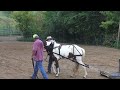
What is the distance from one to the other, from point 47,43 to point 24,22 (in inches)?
984

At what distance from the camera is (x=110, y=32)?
28.4 metres

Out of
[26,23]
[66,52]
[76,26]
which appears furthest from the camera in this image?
[26,23]

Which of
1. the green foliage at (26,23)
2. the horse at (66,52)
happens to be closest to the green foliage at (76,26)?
the green foliage at (26,23)

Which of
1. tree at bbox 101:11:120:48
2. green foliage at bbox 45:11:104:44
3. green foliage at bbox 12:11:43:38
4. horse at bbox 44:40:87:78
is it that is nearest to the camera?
horse at bbox 44:40:87:78

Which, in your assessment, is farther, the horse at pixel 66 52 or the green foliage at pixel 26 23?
the green foliage at pixel 26 23

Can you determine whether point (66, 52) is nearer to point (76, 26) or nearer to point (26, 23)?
point (76, 26)

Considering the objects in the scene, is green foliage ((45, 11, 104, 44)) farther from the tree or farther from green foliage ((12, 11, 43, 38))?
the tree

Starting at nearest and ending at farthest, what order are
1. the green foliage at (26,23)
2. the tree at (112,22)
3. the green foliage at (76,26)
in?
1. the tree at (112,22)
2. the green foliage at (76,26)
3. the green foliage at (26,23)

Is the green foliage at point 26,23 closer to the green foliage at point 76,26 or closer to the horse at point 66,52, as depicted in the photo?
the green foliage at point 76,26

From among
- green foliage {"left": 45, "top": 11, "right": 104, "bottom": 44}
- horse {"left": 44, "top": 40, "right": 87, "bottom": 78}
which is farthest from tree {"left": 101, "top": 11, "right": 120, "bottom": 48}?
horse {"left": 44, "top": 40, "right": 87, "bottom": 78}

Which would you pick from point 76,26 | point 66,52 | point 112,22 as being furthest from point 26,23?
point 66,52

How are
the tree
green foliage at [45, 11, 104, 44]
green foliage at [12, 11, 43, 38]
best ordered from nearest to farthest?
the tree
green foliage at [45, 11, 104, 44]
green foliage at [12, 11, 43, 38]

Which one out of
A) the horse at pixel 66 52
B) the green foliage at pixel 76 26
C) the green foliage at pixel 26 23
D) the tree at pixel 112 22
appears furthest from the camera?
the green foliage at pixel 26 23
